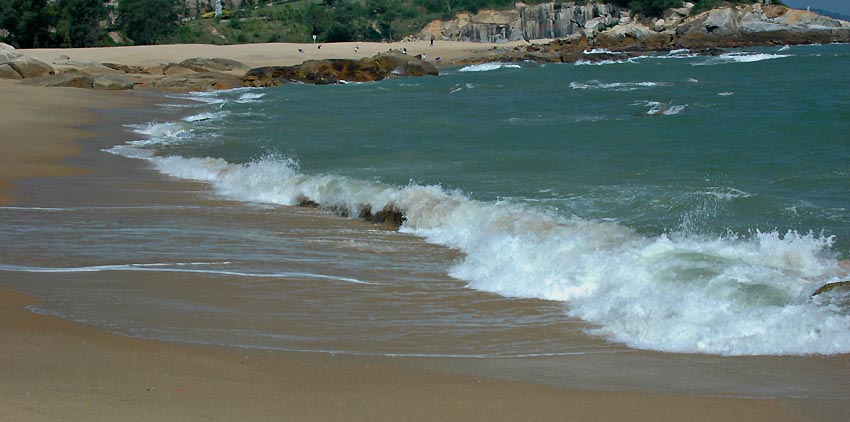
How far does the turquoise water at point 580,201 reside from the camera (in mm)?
6902

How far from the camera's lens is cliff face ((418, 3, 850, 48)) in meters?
82.2

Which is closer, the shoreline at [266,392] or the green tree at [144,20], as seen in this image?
the shoreline at [266,392]

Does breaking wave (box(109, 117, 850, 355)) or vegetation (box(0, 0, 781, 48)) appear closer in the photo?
breaking wave (box(109, 117, 850, 355))

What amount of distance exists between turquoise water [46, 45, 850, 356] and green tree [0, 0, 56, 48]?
1685 inches

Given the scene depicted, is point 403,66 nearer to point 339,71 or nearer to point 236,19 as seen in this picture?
point 339,71

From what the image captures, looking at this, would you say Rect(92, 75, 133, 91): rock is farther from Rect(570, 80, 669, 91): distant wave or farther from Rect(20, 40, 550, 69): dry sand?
Rect(570, 80, 669, 91): distant wave

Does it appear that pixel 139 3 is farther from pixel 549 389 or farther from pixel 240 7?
pixel 549 389

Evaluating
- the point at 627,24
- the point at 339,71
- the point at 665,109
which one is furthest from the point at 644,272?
the point at 627,24

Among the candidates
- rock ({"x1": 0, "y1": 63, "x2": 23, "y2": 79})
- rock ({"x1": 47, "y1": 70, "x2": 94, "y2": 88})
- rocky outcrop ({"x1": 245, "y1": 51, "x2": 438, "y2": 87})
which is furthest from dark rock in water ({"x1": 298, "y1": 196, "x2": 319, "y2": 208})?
rocky outcrop ({"x1": 245, "y1": 51, "x2": 438, "y2": 87})

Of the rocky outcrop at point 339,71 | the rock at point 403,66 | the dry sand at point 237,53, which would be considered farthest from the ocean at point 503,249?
the dry sand at point 237,53

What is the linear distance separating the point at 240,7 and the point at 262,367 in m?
121

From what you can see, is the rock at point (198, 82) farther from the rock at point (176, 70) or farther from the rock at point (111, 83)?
the rock at point (111, 83)

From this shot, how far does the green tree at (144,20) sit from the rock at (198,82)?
37168 mm

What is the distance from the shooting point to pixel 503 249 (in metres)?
9.51
